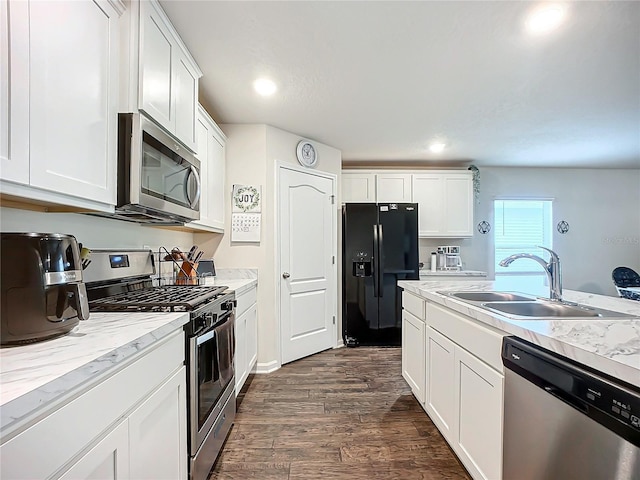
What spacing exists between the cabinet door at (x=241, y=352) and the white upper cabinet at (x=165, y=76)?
1261 mm

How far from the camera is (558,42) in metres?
1.88

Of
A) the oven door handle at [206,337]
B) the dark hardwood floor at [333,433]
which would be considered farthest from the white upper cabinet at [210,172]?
the dark hardwood floor at [333,433]

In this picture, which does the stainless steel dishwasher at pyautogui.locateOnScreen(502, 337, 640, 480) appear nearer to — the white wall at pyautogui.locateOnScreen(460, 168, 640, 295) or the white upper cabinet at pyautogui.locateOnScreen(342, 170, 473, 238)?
the white upper cabinet at pyautogui.locateOnScreen(342, 170, 473, 238)

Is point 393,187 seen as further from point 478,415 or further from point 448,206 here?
point 478,415

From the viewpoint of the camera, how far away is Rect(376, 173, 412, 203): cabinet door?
4414 mm

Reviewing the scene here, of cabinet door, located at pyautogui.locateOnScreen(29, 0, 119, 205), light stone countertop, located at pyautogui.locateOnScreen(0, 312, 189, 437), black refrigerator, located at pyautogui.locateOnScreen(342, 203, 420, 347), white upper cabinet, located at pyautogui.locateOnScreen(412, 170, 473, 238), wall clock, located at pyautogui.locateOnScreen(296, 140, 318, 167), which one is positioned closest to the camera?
light stone countertop, located at pyautogui.locateOnScreen(0, 312, 189, 437)

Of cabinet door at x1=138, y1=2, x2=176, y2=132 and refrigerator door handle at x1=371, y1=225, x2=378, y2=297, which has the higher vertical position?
cabinet door at x1=138, y1=2, x2=176, y2=132

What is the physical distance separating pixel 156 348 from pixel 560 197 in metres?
5.84

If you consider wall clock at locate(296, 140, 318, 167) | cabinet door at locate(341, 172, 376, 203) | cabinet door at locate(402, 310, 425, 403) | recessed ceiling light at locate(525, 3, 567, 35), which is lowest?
cabinet door at locate(402, 310, 425, 403)

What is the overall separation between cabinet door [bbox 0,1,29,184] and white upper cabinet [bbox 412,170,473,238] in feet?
13.9

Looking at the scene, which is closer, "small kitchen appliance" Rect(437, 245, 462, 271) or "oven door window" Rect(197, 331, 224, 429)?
"oven door window" Rect(197, 331, 224, 429)

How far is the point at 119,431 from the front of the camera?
2.86 feet

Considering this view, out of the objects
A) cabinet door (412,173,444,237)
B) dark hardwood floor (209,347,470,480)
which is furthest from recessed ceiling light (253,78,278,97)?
cabinet door (412,173,444,237)

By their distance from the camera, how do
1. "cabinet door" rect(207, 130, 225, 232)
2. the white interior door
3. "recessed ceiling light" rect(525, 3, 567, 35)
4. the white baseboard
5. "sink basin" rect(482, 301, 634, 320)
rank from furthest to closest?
the white interior door, the white baseboard, "cabinet door" rect(207, 130, 225, 232), "recessed ceiling light" rect(525, 3, 567, 35), "sink basin" rect(482, 301, 634, 320)
